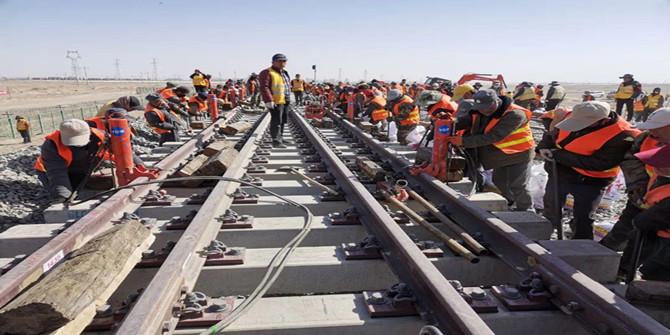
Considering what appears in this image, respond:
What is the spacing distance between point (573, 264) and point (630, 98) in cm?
1748

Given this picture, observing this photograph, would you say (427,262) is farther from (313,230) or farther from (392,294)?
(313,230)

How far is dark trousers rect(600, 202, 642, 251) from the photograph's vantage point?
11.6ft

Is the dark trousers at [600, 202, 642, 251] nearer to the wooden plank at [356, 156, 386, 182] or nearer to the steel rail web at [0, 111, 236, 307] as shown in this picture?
the wooden plank at [356, 156, 386, 182]

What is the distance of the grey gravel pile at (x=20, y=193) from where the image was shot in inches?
185

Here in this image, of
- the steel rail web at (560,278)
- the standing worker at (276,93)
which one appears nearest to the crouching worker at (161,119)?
the standing worker at (276,93)

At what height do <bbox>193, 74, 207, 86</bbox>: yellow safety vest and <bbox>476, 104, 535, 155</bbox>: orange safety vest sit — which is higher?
<bbox>193, 74, 207, 86</bbox>: yellow safety vest

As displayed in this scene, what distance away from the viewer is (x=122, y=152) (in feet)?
14.0

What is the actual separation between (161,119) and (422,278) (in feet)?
23.0

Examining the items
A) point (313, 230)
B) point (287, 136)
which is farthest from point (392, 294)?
point (287, 136)

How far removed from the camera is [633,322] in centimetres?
179

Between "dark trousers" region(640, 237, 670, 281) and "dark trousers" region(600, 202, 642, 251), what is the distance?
638 mm

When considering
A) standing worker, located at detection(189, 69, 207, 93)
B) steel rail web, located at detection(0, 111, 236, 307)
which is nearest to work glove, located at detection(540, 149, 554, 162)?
steel rail web, located at detection(0, 111, 236, 307)

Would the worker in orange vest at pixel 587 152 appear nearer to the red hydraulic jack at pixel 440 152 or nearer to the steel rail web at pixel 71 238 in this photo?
the red hydraulic jack at pixel 440 152

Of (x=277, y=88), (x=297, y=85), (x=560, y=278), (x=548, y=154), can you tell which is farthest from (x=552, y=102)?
(x=560, y=278)
